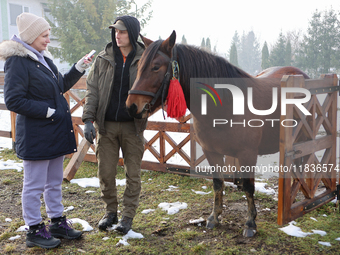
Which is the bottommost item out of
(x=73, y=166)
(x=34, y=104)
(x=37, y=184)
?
(x=73, y=166)

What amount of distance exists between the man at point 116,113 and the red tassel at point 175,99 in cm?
54

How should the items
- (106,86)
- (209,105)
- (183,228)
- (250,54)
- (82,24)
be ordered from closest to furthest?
(209,105), (106,86), (183,228), (82,24), (250,54)

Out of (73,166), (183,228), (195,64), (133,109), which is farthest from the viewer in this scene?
(73,166)

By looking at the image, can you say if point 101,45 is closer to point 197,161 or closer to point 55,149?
point 197,161

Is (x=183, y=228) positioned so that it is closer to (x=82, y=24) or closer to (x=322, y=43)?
(x=82, y=24)

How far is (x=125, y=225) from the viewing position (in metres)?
2.81

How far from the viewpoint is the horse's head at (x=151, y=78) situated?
7.36ft

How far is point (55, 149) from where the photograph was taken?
250cm

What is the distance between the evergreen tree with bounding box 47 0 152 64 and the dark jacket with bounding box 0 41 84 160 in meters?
14.5

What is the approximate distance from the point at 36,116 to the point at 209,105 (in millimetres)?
1530

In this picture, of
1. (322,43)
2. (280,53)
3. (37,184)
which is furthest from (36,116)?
(280,53)

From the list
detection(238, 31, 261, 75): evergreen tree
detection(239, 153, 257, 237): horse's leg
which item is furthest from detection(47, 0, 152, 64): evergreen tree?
detection(238, 31, 261, 75): evergreen tree

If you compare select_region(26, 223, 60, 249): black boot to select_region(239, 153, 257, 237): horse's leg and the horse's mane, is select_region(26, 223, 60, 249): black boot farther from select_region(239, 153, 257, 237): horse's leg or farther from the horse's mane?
select_region(239, 153, 257, 237): horse's leg

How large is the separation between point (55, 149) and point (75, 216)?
117cm
